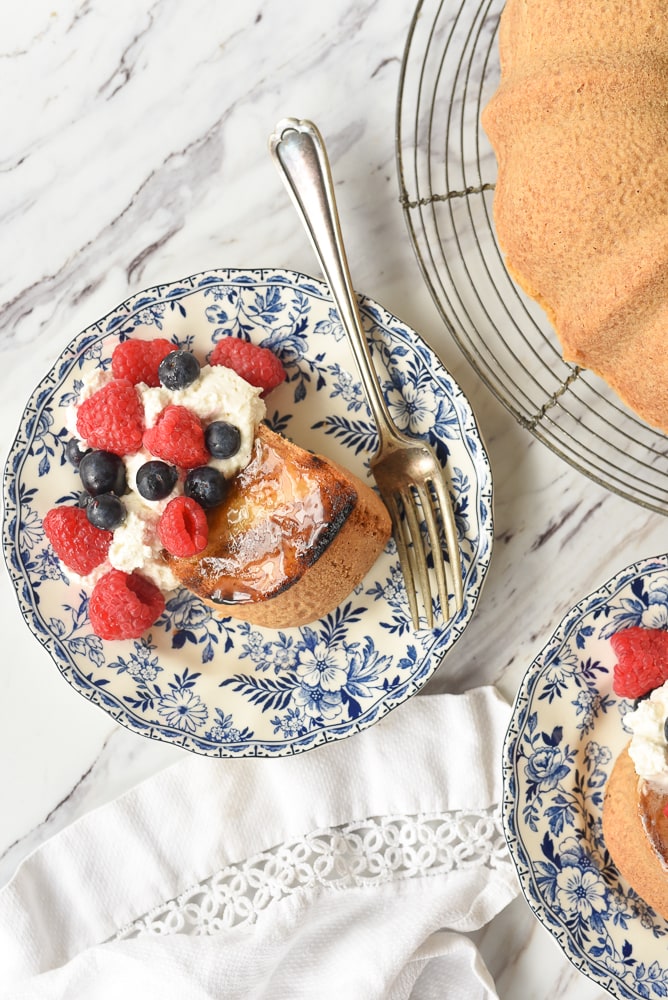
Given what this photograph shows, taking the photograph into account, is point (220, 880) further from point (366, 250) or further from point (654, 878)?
point (366, 250)

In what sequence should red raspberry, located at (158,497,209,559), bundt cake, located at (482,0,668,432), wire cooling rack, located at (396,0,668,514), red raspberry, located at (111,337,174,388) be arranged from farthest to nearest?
wire cooling rack, located at (396,0,668,514), red raspberry, located at (111,337,174,388), red raspberry, located at (158,497,209,559), bundt cake, located at (482,0,668,432)

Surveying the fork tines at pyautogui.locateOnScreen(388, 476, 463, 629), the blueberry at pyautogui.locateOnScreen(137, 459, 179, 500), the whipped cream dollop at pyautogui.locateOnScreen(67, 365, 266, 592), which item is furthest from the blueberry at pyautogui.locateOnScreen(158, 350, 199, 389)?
the fork tines at pyautogui.locateOnScreen(388, 476, 463, 629)

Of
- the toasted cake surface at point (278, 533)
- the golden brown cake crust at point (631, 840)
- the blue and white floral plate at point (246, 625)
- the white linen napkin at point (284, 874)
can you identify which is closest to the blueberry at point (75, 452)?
the blue and white floral plate at point (246, 625)

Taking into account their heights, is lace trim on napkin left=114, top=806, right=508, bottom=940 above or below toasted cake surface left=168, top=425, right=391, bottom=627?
below

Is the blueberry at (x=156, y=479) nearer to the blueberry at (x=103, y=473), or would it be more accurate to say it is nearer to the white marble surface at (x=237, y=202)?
the blueberry at (x=103, y=473)

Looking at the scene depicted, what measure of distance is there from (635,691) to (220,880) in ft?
2.90

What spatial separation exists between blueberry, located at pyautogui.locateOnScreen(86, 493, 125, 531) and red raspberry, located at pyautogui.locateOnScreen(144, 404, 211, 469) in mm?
109

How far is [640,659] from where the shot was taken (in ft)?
5.32

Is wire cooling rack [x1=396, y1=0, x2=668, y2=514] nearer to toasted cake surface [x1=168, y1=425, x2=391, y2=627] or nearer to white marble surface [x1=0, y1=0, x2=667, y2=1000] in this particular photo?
white marble surface [x1=0, y1=0, x2=667, y2=1000]

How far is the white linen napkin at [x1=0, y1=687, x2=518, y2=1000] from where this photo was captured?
1.77m

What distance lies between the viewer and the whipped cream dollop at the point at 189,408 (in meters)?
1.56

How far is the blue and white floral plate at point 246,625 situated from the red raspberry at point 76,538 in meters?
0.09

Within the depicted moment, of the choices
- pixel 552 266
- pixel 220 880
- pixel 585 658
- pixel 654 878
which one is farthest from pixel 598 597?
pixel 220 880

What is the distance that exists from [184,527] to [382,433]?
408 millimetres
